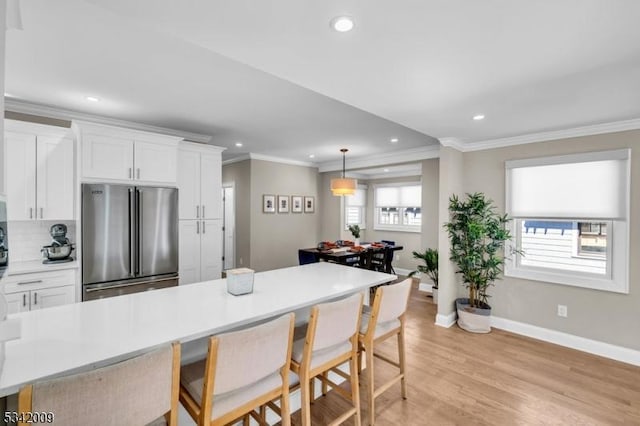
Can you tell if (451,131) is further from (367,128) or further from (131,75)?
(131,75)

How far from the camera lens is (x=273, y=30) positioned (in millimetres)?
1534

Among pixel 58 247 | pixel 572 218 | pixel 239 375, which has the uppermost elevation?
pixel 572 218

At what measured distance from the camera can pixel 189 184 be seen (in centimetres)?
396

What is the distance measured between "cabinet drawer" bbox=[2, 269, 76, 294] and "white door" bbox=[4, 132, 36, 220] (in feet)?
Result: 1.89

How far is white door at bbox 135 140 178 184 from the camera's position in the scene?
3338 mm

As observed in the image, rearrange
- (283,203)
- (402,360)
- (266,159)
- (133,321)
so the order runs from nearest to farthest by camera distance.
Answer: (133,321) < (402,360) < (266,159) < (283,203)

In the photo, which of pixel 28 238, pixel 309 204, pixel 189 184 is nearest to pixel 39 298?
pixel 28 238

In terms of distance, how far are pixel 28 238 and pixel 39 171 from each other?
742 millimetres

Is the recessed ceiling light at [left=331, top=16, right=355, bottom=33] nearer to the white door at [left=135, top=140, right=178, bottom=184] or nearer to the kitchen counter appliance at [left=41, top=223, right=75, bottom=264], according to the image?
the white door at [left=135, top=140, right=178, bottom=184]

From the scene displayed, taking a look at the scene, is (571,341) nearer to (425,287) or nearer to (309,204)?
(425,287)

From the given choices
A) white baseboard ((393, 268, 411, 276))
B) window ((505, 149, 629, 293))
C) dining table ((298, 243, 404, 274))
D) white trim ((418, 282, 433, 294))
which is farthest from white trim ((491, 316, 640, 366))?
white baseboard ((393, 268, 411, 276))

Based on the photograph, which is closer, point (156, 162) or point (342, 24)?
point (342, 24)

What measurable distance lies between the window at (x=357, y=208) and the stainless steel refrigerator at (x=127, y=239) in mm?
4440

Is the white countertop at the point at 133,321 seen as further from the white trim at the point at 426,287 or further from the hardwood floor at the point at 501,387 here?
the white trim at the point at 426,287
